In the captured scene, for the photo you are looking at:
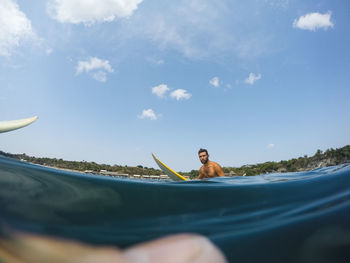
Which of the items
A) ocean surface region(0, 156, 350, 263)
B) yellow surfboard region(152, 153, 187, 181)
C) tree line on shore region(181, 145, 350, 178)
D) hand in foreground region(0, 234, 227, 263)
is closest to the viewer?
hand in foreground region(0, 234, 227, 263)

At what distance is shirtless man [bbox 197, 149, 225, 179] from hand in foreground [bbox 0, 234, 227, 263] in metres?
6.94

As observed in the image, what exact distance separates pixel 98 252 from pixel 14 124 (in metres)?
7.79

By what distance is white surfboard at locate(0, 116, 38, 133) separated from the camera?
20.1 feet

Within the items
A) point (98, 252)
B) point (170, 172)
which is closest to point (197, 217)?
point (98, 252)

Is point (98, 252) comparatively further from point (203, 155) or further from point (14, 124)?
point (14, 124)

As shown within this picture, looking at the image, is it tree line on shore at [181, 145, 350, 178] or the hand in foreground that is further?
tree line on shore at [181, 145, 350, 178]

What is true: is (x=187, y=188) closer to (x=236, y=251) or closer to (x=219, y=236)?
(x=219, y=236)

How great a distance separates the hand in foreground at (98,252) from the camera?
1.93 ft

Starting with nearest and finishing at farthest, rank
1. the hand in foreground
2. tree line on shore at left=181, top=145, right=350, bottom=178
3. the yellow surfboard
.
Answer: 1. the hand in foreground
2. the yellow surfboard
3. tree line on shore at left=181, top=145, right=350, bottom=178

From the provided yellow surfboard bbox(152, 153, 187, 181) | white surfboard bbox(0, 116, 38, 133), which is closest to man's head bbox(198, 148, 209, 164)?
yellow surfboard bbox(152, 153, 187, 181)

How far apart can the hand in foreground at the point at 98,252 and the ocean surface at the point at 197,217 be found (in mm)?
61

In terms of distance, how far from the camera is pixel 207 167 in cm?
779

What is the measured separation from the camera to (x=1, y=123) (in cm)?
617

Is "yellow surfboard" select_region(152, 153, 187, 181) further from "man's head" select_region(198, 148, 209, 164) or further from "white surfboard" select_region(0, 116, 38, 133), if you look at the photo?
"white surfboard" select_region(0, 116, 38, 133)
